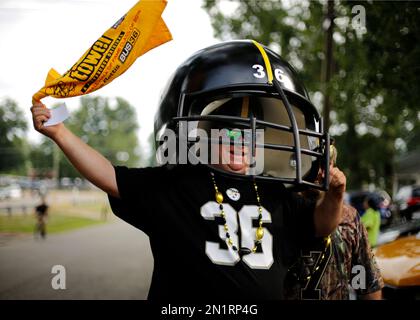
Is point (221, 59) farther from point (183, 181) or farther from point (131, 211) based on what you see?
point (131, 211)

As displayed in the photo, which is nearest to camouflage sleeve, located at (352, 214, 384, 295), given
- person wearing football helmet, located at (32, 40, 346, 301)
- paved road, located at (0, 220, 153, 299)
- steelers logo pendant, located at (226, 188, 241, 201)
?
person wearing football helmet, located at (32, 40, 346, 301)

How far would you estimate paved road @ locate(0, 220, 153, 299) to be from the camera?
6.31m

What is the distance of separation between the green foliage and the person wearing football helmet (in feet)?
7.10

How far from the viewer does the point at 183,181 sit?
1.65 meters

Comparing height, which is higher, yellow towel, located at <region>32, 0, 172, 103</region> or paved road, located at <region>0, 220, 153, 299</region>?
yellow towel, located at <region>32, 0, 172, 103</region>

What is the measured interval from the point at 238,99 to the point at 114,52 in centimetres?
64

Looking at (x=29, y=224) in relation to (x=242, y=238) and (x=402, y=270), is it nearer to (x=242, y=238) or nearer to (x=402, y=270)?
(x=402, y=270)

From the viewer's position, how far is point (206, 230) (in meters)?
1.56

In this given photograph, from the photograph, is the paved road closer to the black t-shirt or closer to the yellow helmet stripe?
the black t-shirt

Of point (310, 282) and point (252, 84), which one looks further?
point (310, 282)
